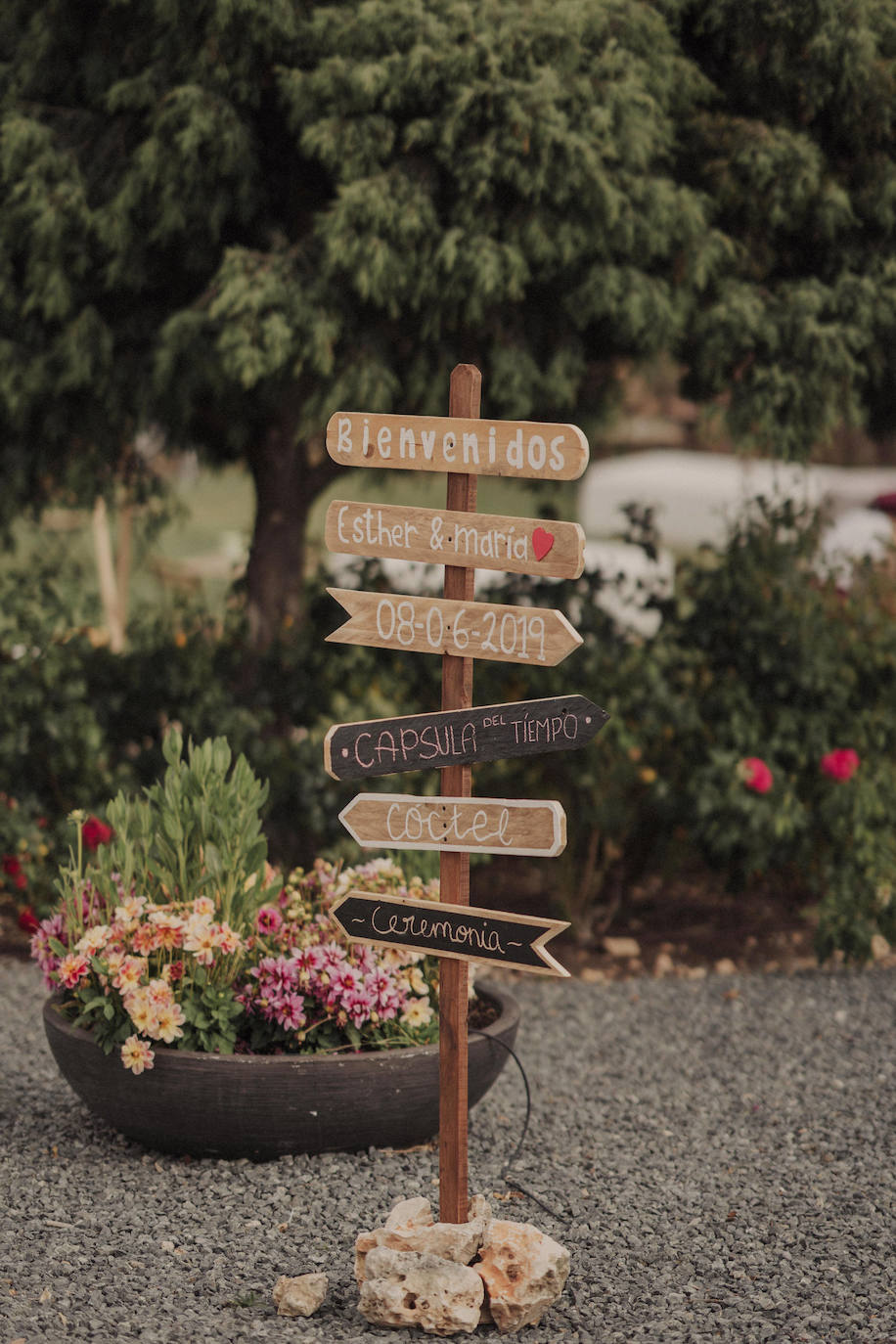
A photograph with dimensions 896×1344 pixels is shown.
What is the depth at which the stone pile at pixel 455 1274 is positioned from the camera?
2.54 meters

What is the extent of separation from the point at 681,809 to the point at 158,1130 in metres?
2.43

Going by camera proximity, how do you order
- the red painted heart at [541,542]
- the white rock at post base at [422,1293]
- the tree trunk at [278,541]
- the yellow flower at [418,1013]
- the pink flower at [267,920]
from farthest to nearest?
the tree trunk at [278,541], the pink flower at [267,920], the yellow flower at [418,1013], the red painted heart at [541,542], the white rock at post base at [422,1293]

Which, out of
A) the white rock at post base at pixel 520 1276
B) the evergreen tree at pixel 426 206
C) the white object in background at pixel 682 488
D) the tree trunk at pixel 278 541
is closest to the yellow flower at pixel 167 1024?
the white rock at post base at pixel 520 1276

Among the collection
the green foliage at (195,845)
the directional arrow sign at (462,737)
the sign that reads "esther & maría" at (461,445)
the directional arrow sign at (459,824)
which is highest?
the sign that reads "esther & maría" at (461,445)

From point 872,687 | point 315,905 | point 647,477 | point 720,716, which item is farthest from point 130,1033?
point 647,477

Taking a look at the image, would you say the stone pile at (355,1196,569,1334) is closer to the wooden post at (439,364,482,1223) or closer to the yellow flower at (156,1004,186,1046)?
the wooden post at (439,364,482,1223)

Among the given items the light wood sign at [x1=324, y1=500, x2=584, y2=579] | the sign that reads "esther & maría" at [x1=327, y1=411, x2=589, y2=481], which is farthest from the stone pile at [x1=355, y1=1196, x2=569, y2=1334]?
the sign that reads "esther & maría" at [x1=327, y1=411, x2=589, y2=481]

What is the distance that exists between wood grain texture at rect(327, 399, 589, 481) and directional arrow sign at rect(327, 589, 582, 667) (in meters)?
0.25

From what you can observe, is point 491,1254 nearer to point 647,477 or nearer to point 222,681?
point 222,681

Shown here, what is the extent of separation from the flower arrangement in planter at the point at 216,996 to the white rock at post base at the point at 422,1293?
63cm

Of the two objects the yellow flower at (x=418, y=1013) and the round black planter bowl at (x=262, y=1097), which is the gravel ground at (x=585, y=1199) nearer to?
the round black planter bowl at (x=262, y=1097)

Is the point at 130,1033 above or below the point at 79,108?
below

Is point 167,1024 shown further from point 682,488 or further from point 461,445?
point 682,488

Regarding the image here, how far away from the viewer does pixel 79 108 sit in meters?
4.84
